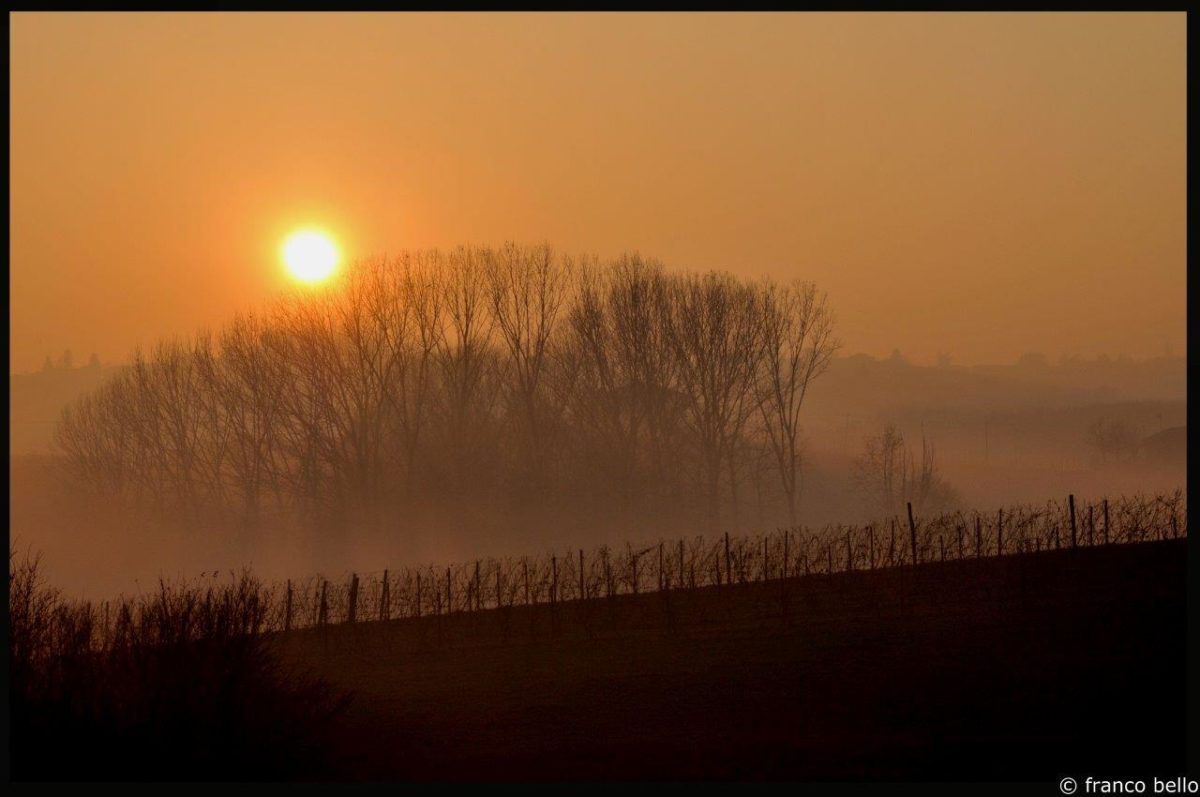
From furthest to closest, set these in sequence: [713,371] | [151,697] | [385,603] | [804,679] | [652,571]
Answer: [713,371], [652,571], [385,603], [804,679], [151,697]

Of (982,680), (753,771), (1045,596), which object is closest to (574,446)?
(1045,596)

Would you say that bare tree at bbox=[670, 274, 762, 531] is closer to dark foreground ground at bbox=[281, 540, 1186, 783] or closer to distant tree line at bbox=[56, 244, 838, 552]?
distant tree line at bbox=[56, 244, 838, 552]

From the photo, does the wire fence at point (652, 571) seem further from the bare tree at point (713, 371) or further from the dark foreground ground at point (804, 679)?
the bare tree at point (713, 371)

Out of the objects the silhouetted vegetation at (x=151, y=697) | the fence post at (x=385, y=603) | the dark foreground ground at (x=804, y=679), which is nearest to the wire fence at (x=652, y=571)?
the fence post at (x=385, y=603)

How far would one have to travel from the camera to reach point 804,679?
878 inches

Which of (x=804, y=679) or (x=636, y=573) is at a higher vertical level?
(x=636, y=573)

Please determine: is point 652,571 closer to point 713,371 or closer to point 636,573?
point 636,573

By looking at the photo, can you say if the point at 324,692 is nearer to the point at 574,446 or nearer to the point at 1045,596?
the point at 1045,596

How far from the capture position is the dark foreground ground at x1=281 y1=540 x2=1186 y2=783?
16922 mm

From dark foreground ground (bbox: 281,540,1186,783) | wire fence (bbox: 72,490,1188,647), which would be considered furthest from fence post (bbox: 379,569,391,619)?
dark foreground ground (bbox: 281,540,1186,783)

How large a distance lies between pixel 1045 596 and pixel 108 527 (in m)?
52.9

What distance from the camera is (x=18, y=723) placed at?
15.9m

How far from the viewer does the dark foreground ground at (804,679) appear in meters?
16.9

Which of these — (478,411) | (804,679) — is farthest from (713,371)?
(804,679)
